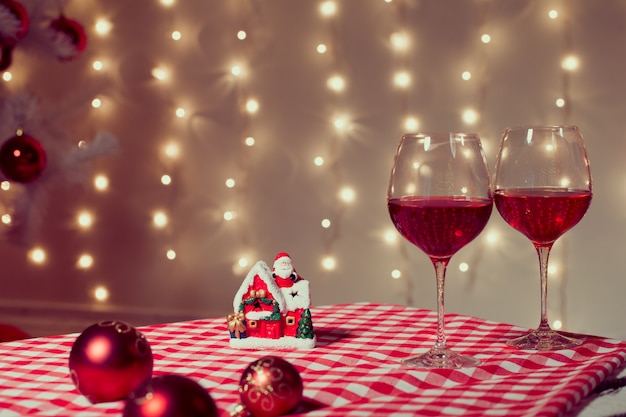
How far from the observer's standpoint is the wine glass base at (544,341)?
2.64 ft

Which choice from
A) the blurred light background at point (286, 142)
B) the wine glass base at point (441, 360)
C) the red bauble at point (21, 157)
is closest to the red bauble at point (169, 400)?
the wine glass base at point (441, 360)

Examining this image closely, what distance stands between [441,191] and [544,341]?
21 cm

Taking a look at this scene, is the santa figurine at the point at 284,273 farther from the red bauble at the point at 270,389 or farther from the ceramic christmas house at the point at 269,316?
the red bauble at the point at 270,389

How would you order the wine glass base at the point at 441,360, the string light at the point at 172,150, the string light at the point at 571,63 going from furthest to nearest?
the string light at the point at 172,150, the string light at the point at 571,63, the wine glass base at the point at 441,360

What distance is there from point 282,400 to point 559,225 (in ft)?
1.31

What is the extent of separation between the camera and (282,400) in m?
0.60

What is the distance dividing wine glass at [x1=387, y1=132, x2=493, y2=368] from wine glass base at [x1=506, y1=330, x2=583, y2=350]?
91 mm

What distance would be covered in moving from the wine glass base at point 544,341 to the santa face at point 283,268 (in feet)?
0.80

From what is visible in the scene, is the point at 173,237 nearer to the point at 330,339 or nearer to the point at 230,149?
the point at 230,149

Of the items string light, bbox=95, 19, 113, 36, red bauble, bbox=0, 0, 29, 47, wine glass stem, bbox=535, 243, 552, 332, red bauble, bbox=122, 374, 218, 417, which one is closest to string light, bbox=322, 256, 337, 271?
string light, bbox=95, 19, 113, 36

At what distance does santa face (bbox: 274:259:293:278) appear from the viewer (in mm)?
854

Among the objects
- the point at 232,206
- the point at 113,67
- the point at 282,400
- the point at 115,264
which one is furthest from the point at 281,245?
the point at 282,400

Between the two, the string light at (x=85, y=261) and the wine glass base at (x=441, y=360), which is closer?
the wine glass base at (x=441, y=360)

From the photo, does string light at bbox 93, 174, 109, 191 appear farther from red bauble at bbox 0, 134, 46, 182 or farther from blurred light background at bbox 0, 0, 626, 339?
red bauble at bbox 0, 134, 46, 182
